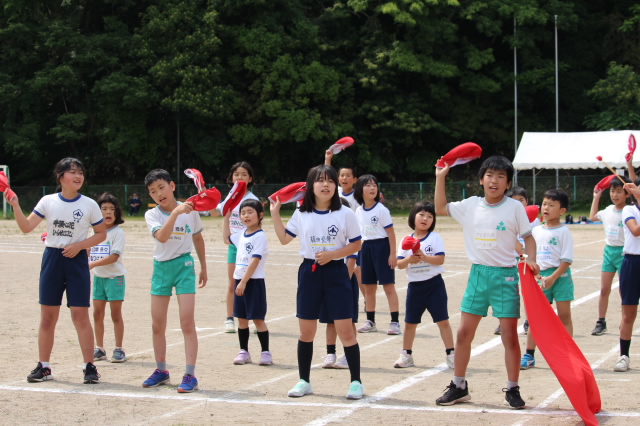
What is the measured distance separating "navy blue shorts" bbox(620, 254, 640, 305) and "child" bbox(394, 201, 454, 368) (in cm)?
179

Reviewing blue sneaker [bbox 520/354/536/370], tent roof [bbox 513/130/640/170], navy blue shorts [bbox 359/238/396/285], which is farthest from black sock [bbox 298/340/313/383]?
tent roof [bbox 513/130/640/170]

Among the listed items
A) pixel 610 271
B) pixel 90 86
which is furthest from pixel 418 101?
pixel 610 271

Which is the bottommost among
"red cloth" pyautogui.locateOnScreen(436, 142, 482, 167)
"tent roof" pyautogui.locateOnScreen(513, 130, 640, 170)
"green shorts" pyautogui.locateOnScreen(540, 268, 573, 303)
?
"green shorts" pyautogui.locateOnScreen(540, 268, 573, 303)

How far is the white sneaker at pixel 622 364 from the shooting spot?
8297 millimetres

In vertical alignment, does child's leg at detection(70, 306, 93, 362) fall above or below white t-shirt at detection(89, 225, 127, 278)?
below

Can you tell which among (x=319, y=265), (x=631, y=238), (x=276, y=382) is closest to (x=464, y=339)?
(x=319, y=265)

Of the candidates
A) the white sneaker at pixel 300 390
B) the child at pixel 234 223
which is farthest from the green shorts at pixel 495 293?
the child at pixel 234 223

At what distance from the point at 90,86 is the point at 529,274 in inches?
1760

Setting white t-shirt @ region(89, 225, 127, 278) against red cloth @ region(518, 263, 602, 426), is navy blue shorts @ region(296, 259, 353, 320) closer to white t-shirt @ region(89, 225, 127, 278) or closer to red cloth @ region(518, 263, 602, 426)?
red cloth @ region(518, 263, 602, 426)

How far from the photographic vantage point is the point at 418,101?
1924 inches

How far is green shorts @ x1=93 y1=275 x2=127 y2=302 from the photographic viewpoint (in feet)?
Result: 30.5

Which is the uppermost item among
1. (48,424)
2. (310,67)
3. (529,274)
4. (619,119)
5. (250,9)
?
(250,9)

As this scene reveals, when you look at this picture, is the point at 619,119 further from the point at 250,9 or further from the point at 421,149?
the point at 250,9

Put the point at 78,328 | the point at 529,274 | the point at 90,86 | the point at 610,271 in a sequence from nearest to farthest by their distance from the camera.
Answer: the point at 529,274
the point at 78,328
the point at 610,271
the point at 90,86
